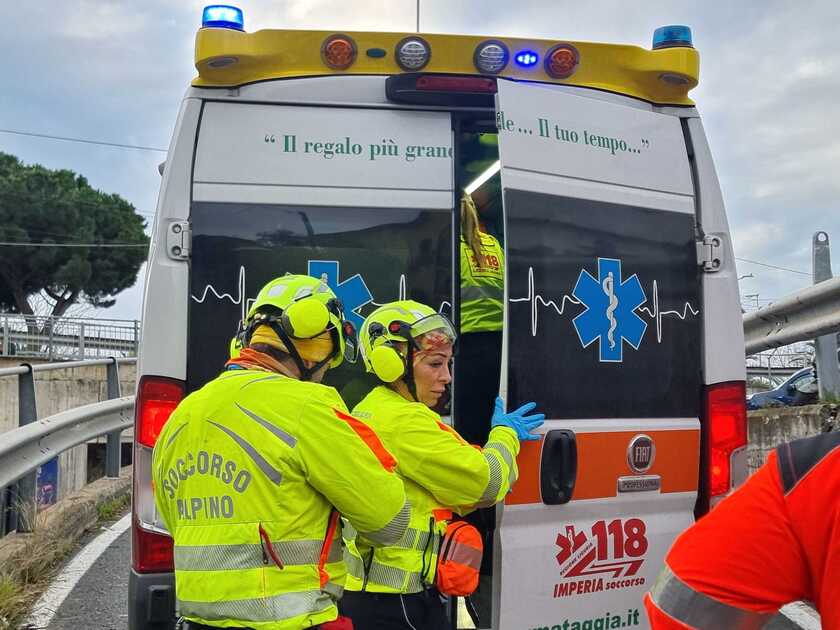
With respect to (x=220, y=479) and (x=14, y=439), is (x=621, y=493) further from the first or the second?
(x=14, y=439)

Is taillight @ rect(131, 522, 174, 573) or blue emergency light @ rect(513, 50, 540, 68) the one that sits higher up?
blue emergency light @ rect(513, 50, 540, 68)

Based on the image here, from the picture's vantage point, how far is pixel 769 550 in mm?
1273

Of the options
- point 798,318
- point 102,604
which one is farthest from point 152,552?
point 798,318

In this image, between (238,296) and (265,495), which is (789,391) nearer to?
(238,296)

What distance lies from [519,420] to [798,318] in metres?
4.14

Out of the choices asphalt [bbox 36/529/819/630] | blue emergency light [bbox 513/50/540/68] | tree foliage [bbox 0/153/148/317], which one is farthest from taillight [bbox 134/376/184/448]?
tree foliage [bbox 0/153/148/317]

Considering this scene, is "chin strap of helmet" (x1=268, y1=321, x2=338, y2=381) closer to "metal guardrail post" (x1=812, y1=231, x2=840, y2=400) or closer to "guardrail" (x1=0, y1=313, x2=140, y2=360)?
"metal guardrail post" (x1=812, y1=231, x2=840, y2=400)

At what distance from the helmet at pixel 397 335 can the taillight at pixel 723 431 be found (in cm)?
110

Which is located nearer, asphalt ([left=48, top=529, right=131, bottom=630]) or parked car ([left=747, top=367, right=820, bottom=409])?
asphalt ([left=48, top=529, right=131, bottom=630])

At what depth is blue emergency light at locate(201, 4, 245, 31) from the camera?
348cm

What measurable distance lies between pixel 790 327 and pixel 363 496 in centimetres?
517

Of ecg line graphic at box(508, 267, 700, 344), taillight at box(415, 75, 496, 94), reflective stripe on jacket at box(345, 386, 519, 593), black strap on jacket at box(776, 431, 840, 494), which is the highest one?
taillight at box(415, 75, 496, 94)

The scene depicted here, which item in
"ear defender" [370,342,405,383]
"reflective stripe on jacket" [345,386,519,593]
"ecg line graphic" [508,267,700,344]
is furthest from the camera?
"ecg line graphic" [508,267,700,344]

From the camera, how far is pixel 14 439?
15.7 ft
